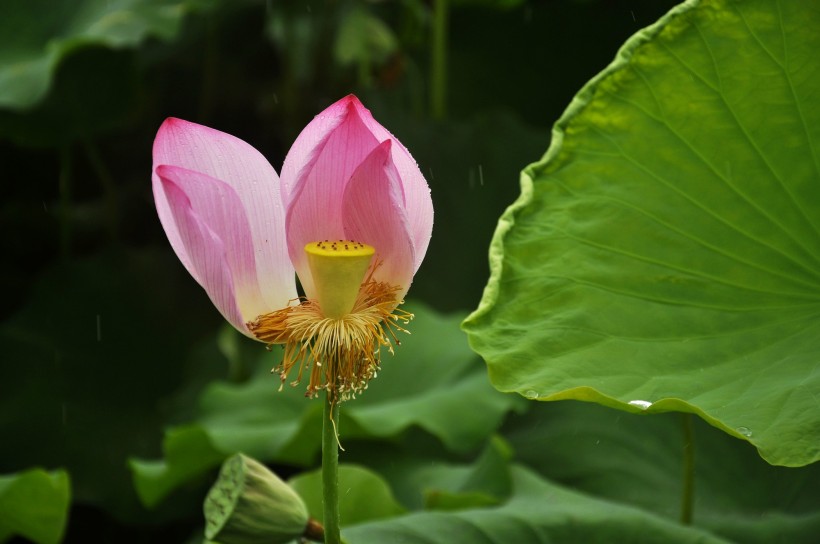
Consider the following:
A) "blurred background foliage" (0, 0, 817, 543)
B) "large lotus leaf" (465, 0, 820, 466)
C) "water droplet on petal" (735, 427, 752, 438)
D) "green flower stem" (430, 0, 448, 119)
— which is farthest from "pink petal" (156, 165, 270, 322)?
"green flower stem" (430, 0, 448, 119)

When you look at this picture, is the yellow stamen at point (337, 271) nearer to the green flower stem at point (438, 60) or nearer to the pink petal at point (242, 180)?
the pink petal at point (242, 180)

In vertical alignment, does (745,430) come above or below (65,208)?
above

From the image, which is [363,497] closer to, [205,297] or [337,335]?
[337,335]

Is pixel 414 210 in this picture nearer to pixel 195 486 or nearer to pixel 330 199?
pixel 330 199

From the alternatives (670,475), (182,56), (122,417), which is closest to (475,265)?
(670,475)

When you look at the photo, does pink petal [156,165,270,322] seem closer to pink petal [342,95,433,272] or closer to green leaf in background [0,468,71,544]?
pink petal [342,95,433,272]

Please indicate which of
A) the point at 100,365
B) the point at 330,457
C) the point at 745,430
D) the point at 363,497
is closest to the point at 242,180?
the point at 330,457
